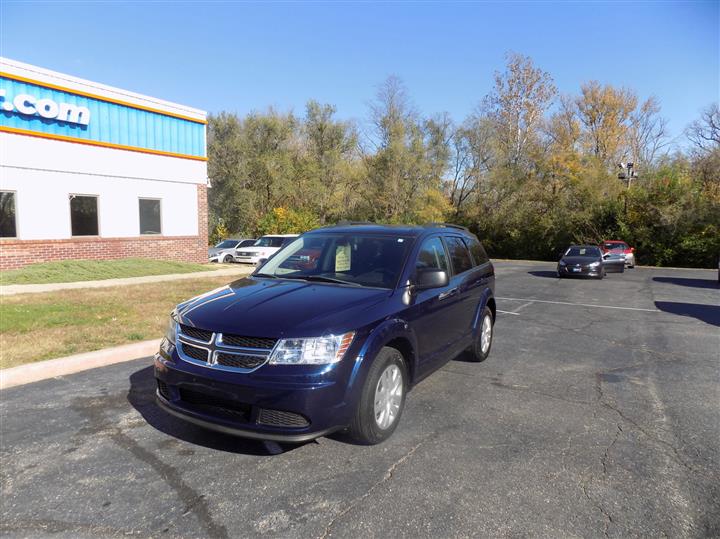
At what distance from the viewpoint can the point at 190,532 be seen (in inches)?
107

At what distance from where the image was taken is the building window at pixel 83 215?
1508 centimetres

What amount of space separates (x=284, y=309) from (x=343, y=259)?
3.99 ft

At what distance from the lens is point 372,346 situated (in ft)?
11.8

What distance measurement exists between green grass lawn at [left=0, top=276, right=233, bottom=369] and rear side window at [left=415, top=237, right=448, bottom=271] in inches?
167

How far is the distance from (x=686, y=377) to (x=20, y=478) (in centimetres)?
665

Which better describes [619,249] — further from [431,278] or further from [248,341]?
[248,341]

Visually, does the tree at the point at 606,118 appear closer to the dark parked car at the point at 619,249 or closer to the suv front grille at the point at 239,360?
the dark parked car at the point at 619,249

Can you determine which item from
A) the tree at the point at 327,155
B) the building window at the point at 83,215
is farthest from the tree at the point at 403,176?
the building window at the point at 83,215

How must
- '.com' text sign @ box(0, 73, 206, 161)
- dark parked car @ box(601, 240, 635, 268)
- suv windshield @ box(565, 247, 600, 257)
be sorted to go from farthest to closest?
dark parked car @ box(601, 240, 635, 268)
suv windshield @ box(565, 247, 600, 257)
'.com' text sign @ box(0, 73, 206, 161)

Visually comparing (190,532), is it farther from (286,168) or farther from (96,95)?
(286,168)

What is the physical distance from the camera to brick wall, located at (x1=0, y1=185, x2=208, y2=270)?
44.9 feet

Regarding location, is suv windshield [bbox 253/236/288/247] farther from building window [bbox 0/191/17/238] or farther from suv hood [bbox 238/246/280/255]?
building window [bbox 0/191/17/238]

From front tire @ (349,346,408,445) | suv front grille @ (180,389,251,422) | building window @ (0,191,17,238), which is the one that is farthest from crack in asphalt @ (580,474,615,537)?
building window @ (0,191,17,238)

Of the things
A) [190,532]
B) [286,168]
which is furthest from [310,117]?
[190,532]
